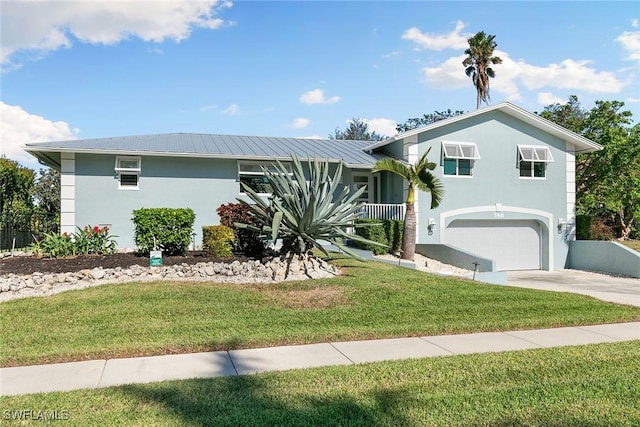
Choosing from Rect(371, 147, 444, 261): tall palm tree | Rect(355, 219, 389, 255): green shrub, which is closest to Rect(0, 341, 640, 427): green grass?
Rect(371, 147, 444, 261): tall palm tree

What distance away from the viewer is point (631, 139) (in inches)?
781

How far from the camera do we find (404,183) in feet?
59.2

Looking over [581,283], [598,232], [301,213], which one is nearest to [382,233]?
[581,283]

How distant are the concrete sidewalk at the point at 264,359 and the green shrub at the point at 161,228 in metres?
6.15

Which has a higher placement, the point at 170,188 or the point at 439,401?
the point at 170,188

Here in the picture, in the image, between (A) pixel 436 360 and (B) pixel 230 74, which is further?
(B) pixel 230 74

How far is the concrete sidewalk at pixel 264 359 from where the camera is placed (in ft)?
15.7

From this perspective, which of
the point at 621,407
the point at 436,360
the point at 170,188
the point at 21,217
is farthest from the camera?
the point at 21,217

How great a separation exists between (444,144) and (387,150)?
2.65 metres

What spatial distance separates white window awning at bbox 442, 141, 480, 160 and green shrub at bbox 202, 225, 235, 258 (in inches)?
420

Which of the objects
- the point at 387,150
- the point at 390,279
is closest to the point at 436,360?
the point at 390,279

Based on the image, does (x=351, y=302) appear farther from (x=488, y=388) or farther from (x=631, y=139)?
(x=631, y=139)

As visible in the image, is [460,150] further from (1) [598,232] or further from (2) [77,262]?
(2) [77,262]

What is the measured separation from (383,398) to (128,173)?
14488 millimetres
